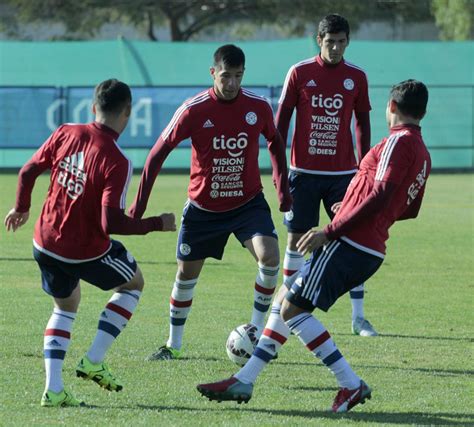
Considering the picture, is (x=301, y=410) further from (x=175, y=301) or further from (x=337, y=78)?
(x=337, y=78)

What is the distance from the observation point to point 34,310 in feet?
32.6

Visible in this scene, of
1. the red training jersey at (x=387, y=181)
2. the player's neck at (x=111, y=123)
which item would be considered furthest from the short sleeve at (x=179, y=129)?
the red training jersey at (x=387, y=181)

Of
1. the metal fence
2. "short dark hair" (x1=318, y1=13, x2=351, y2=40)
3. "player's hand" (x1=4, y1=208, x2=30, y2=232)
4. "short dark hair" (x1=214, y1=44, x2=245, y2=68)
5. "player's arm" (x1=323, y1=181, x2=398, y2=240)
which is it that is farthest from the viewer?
the metal fence

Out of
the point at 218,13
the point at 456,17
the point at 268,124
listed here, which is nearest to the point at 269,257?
the point at 268,124

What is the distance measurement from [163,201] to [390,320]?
11079 mm

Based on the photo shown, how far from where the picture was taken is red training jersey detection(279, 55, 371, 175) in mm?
8969

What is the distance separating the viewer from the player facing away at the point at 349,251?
248 inches

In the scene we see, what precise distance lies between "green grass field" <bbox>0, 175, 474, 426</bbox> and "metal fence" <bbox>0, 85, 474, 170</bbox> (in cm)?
1409

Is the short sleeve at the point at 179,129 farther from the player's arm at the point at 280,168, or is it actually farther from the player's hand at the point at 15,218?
the player's hand at the point at 15,218

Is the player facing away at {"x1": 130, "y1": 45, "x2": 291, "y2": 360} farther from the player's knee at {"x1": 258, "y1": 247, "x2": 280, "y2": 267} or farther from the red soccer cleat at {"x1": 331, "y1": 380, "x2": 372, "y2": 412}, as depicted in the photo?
the red soccer cleat at {"x1": 331, "y1": 380, "x2": 372, "y2": 412}

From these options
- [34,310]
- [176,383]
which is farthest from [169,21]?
[176,383]

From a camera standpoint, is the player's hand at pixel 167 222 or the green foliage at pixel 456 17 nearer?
the player's hand at pixel 167 222

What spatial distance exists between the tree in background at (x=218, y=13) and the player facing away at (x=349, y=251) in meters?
35.5

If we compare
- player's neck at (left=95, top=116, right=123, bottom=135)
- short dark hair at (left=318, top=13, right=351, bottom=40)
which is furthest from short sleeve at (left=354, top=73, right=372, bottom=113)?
player's neck at (left=95, top=116, right=123, bottom=135)
